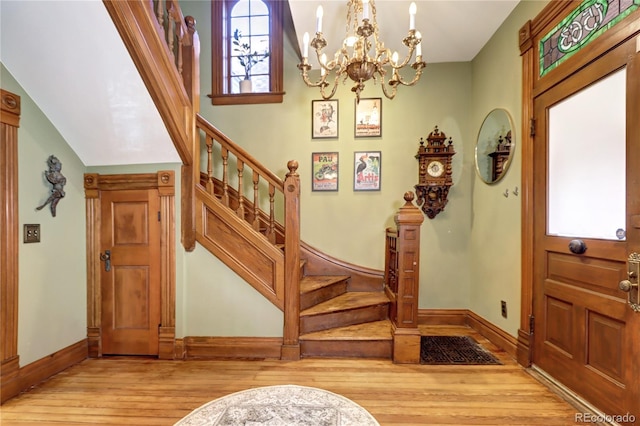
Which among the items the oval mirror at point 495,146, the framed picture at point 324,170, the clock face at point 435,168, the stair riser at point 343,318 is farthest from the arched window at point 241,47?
the stair riser at point 343,318

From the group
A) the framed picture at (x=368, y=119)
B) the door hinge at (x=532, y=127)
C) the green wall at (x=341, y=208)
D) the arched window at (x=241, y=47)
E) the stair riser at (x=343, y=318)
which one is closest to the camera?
the green wall at (x=341, y=208)

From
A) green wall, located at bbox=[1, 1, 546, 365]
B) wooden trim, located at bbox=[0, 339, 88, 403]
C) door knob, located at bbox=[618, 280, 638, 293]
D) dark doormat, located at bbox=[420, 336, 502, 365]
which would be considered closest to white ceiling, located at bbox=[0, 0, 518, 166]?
green wall, located at bbox=[1, 1, 546, 365]

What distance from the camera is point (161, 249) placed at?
2352mm

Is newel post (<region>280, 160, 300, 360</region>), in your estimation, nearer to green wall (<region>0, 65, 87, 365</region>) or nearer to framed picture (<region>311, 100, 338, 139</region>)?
framed picture (<region>311, 100, 338, 139</region>)

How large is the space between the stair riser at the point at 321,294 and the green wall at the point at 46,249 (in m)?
1.96

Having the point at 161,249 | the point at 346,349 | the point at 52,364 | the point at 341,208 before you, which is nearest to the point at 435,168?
the point at 341,208

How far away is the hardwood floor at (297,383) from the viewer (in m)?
1.65

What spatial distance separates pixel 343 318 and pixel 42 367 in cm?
240

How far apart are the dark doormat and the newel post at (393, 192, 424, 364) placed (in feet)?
0.66

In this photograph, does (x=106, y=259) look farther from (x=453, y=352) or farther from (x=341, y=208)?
(x=453, y=352)

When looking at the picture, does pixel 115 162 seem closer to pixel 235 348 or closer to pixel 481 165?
pixel 235 348

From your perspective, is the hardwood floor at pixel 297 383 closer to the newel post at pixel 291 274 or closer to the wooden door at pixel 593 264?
the newel post at pixel 291 274

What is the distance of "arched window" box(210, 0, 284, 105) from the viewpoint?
3301 mm

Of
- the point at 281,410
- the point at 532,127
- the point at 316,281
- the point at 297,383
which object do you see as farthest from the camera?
the point at 316,281
